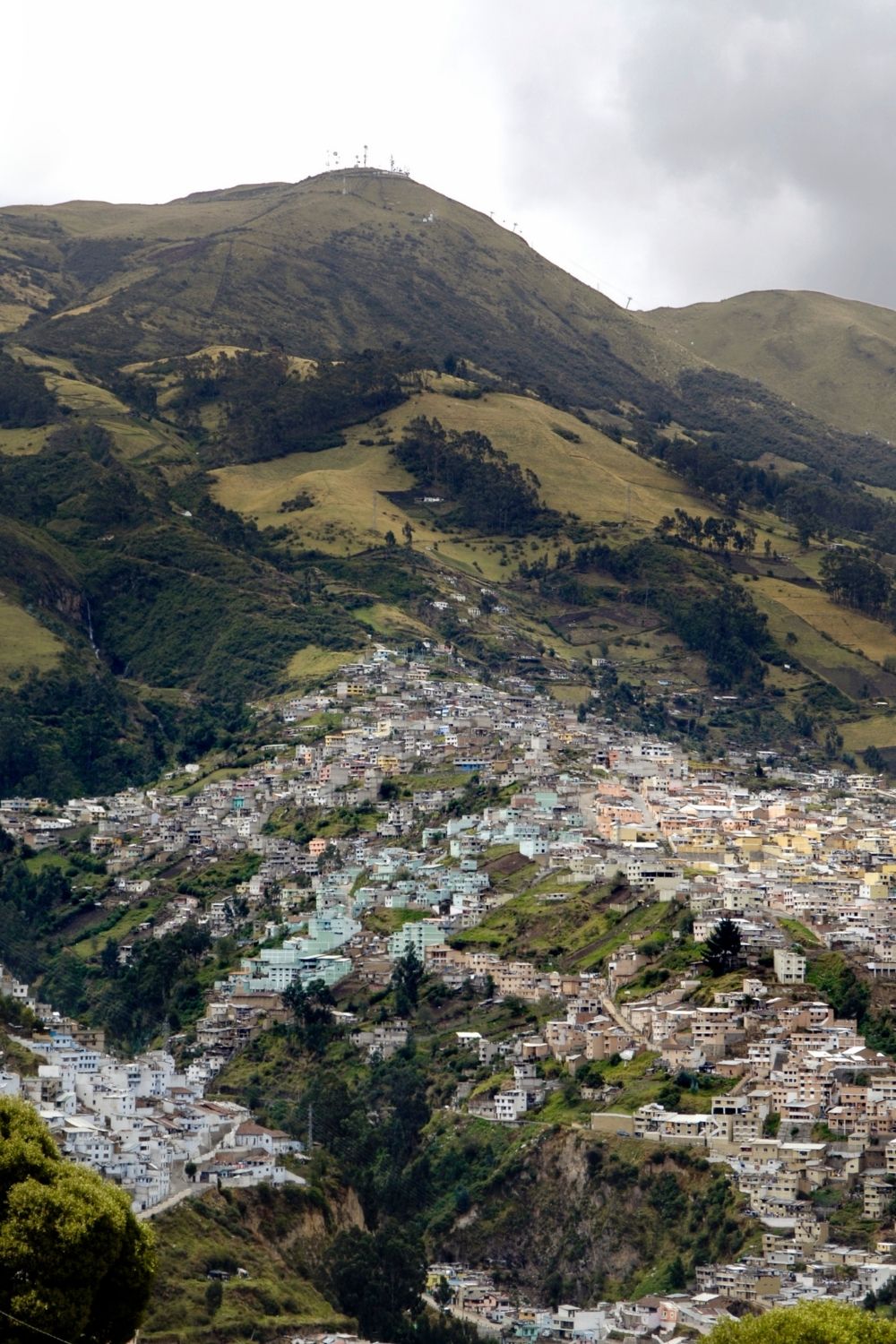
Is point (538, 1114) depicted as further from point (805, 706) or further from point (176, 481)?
point (176, 481)

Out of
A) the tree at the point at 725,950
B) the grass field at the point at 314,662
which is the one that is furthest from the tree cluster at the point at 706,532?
the tree at the point at 725,950

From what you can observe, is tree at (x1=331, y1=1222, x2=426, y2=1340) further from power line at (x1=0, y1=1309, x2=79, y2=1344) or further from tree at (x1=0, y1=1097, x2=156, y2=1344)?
power line at (x1=0, y1=1309, x2=79, y2=1344)

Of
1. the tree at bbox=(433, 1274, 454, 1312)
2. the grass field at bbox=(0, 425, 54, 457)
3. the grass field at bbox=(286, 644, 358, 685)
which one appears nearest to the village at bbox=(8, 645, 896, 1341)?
the tree at bbox=(433, 1274, 454, 1312)

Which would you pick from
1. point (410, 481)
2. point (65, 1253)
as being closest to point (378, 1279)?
point (65, 1253)

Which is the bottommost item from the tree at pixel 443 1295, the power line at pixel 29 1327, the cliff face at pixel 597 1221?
the tree at pixel 443 1295

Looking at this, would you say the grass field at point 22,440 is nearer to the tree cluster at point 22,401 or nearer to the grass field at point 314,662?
the tree cluster at point 22,401

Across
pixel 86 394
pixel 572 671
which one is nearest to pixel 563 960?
pixel 572 671

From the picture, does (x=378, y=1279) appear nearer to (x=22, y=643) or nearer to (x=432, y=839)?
(x=432, y=839)
